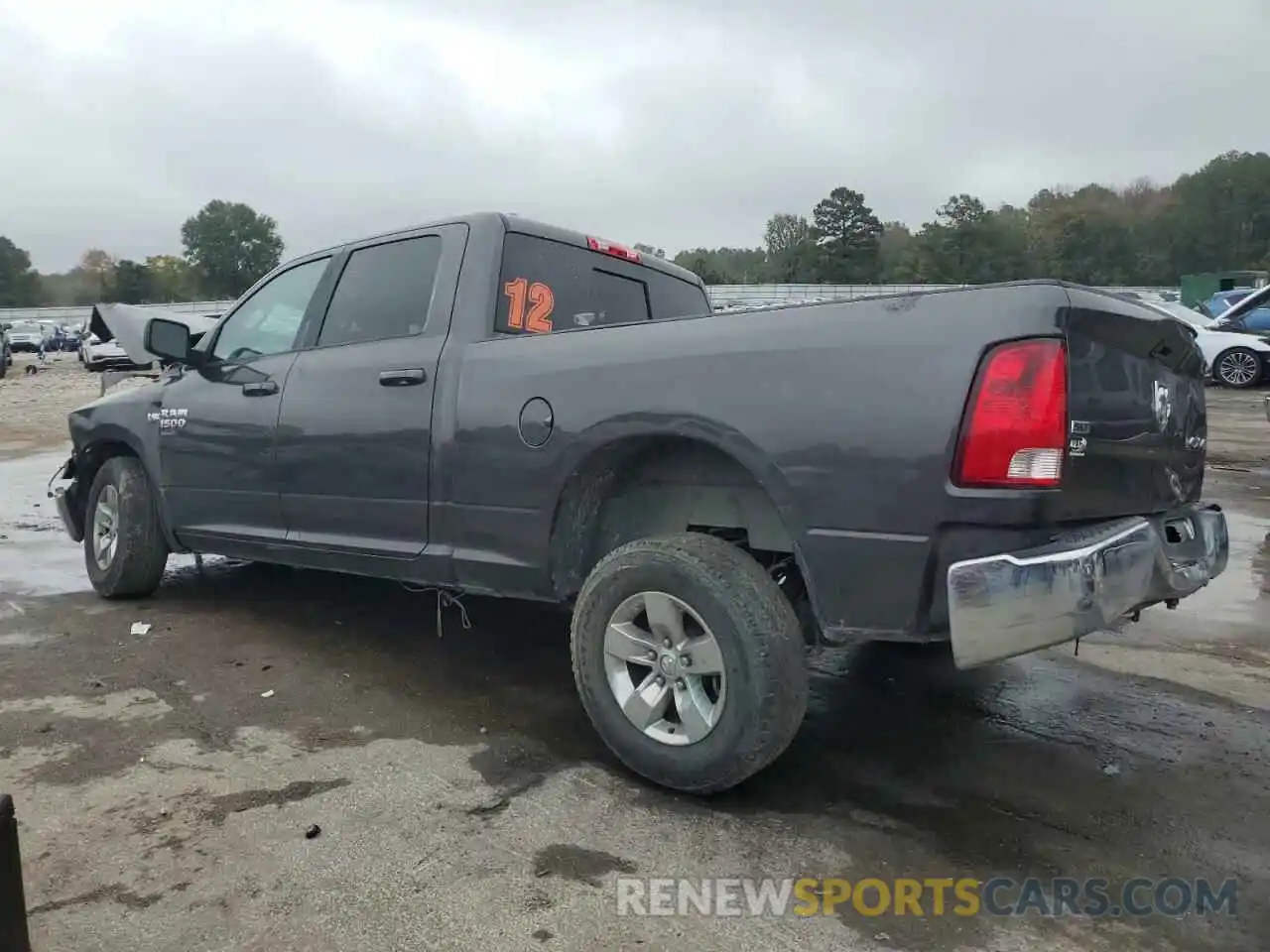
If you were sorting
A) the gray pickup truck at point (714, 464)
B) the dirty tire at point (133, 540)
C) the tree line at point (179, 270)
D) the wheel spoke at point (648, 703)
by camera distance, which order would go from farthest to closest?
1. the tree line at point (179, 270)
2. the dirty tire at point (133, 540)
3. the wheel spoke at point (648, 703)
4. the gray pickup truck at point (714, 464)

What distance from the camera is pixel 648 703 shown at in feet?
9.56

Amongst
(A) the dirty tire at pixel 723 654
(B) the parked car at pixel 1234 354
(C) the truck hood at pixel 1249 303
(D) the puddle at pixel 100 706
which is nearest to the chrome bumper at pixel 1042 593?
(A) the dirty tire at pixel 723 654

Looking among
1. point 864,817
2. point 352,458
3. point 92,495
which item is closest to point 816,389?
point 864,817

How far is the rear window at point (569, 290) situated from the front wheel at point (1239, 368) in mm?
15590

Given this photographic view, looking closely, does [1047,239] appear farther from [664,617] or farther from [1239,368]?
[664,617]

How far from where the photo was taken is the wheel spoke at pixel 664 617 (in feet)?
9.36

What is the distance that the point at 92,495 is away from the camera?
5.35m

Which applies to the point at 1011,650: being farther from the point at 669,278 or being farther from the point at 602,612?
the point at 669,278

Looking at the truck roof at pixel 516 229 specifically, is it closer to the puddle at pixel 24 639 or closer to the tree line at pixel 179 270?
the puddle at pixel 24 639

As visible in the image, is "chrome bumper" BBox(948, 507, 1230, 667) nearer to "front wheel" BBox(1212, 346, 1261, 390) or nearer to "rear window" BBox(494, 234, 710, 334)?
"rear window" BBox(494, 234, 710, 334)

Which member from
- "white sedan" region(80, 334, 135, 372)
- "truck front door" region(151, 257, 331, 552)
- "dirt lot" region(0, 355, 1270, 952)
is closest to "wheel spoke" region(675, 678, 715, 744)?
"dirt lot" region(0, 355, 1270, 952)

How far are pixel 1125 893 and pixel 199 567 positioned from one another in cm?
553

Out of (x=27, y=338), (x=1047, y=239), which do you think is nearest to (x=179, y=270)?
(x=27, y=338)

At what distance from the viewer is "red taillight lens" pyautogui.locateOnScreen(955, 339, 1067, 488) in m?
2.36
